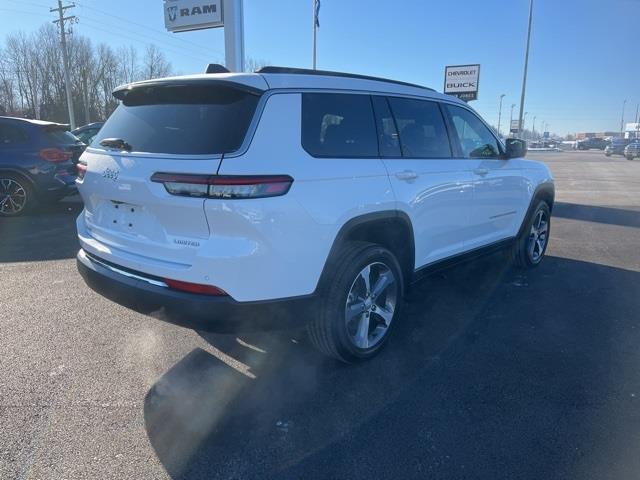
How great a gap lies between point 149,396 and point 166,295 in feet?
2.58

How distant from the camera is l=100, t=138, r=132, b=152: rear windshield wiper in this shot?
9.70ft

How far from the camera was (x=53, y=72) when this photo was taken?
57.6 m

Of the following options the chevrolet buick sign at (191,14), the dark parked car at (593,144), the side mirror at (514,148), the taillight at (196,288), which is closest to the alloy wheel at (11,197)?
the chevrolet buick sign at (191,14)

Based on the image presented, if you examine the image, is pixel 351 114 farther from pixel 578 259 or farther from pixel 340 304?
pixel 578 259

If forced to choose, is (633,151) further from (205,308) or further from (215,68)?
(205,308)

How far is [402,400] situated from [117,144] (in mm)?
2423

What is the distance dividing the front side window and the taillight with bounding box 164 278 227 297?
2.73m

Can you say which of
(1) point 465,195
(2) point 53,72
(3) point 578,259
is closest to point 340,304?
(1) point 465,195

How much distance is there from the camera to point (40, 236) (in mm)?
7000

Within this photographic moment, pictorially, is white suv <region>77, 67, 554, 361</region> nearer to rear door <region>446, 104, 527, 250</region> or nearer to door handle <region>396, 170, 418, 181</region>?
door handle <region>396, 170, 418, 181</region>

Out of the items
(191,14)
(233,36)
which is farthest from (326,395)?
(191,14)

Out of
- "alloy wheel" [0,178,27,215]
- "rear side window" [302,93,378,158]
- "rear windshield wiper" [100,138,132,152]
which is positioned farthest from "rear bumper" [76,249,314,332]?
"alloy wheel" [0,178,27,215]

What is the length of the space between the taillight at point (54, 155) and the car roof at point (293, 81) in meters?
5.83

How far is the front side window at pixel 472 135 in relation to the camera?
4.31 m
